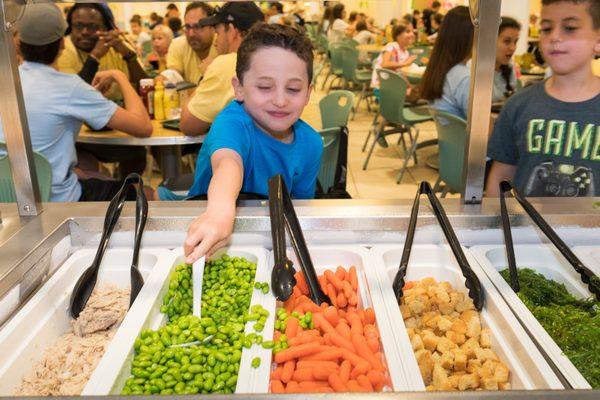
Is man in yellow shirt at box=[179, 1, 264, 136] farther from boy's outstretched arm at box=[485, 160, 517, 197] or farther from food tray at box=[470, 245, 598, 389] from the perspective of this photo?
food tray at box=[470, 245, 598, 389]

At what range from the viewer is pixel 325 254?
1282 mm

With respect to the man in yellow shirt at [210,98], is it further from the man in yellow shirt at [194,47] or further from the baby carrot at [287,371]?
the baby carrot at [287,371]

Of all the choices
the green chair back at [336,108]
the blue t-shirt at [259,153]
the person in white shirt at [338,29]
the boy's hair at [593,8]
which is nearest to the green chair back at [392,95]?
the green chair back at [336,108]

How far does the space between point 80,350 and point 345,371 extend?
1.70ft

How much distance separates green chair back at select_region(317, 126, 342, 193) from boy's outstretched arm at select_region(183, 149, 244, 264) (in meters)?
1.48

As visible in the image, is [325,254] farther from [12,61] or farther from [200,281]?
[12,61]

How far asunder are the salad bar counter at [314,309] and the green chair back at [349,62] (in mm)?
6751

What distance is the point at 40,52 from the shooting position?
263 cm

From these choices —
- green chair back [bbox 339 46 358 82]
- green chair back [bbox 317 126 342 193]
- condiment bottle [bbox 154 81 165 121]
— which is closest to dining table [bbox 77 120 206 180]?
condiment bottle [bbox 154 81 165 121]

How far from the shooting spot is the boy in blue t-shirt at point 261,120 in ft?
4.45

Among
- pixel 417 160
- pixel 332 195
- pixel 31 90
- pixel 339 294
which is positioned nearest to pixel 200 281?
pixel 339 294

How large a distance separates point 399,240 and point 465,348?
33cm

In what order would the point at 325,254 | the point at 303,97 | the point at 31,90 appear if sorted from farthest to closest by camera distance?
the point at 31,90 → the point at 303,97 → the point at 325,254

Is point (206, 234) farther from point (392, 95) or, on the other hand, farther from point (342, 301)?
point (392, 95)
